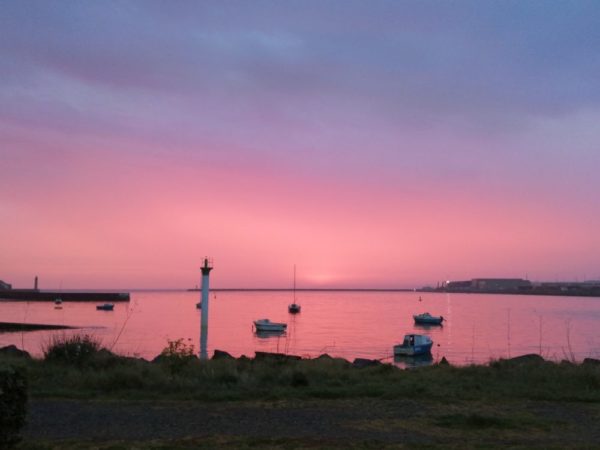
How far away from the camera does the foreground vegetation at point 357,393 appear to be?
375 inches

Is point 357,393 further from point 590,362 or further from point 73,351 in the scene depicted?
point 590,362

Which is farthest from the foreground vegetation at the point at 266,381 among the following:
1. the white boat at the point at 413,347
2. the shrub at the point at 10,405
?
the white boat at the point at 413,347

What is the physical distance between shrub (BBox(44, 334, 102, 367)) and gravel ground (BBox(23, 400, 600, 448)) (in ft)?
17.0

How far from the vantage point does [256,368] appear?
698 inches

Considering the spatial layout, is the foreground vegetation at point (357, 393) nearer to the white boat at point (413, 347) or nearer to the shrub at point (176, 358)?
the shrub at point (176, 358)

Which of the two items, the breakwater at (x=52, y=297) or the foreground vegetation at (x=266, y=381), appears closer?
the foreground vegetation at (x=266, y=381)

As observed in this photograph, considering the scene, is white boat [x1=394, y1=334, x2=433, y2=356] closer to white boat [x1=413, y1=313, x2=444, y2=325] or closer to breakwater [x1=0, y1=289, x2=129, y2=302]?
white boat [x1=413, y1=313, x2=444, y2=325]

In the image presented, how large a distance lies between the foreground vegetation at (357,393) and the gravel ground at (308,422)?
1.8 inches

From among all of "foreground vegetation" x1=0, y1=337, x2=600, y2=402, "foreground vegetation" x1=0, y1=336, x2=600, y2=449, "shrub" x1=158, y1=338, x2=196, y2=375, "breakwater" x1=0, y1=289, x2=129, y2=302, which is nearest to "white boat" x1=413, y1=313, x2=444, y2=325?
"foreground vegetation" x1=0, y1=337, x2=600, y2=402

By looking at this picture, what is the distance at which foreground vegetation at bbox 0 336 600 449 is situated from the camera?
31.3 ft

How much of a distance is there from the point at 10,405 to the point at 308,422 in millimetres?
4843

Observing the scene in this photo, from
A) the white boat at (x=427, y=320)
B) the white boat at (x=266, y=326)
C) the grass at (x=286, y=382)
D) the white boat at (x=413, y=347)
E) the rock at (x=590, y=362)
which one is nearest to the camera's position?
the grass at (x=286, y=382)

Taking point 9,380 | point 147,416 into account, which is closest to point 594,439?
point 147,416

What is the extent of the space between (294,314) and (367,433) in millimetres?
105189
